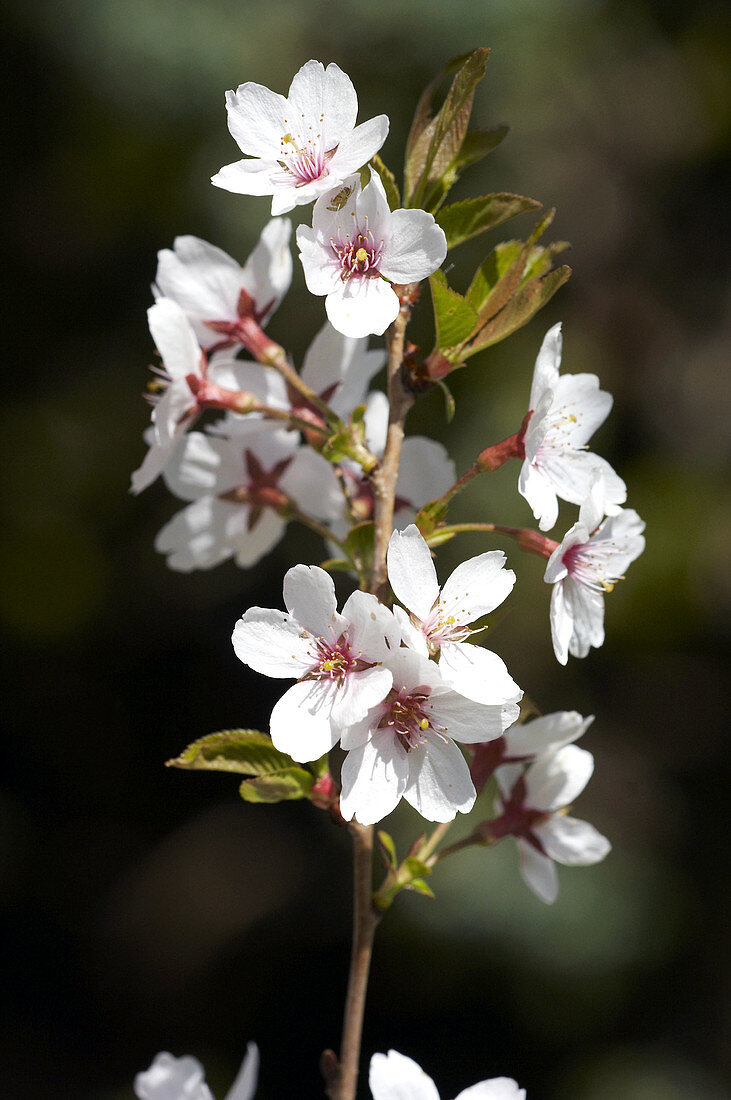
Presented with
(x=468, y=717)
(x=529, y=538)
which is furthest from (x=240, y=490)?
(x=468, y=717)

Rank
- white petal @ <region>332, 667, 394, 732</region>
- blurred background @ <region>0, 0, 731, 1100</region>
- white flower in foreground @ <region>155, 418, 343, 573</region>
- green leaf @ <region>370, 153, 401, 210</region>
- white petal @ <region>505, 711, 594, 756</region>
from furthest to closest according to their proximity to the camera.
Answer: blurred background @ <region>0, 0, 731, 1100</region>, white flower in foreground @ <region>155, 418, 343, 573</region>, white petal @ <region>505, 711, 594, 756</region>, green leaf @ <region>370, 153, 401, 210</region>, white petal @ <region>332, 667, 394, 732</region>

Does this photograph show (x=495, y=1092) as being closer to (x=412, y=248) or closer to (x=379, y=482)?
(x=379, y=482)

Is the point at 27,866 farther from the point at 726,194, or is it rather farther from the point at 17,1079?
the point at 726,194

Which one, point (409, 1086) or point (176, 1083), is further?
point (176, 1083)

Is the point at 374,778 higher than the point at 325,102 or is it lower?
lower

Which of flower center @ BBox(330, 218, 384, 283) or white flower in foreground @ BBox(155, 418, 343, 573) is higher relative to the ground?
flower center @ BBox(330, 218, 384, 283)

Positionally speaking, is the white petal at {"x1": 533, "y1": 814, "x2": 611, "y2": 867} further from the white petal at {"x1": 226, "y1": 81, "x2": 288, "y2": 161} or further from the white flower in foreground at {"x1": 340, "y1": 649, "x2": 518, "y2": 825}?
the white petal at {"x1": 226, "y1": 81, "x2": 288, "y2": 161}

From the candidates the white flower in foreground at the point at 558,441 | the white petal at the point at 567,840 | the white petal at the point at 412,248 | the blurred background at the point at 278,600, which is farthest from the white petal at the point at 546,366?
the blurred background at the point at 278,600

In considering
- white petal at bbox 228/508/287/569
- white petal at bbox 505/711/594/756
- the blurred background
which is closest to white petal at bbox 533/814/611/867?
white petal at bbox 505/711/594/756
